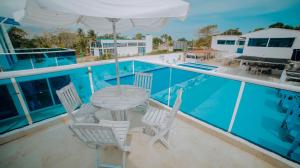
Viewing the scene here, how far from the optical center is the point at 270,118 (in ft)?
6.53

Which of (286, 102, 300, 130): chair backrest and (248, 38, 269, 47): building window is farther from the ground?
(248, 38, 269, 47): building window

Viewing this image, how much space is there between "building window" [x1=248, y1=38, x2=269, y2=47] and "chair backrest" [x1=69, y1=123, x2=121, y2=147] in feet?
67.9

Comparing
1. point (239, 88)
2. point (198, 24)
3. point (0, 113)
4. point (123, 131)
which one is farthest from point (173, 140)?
point (198, 24)

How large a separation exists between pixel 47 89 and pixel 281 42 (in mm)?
21457

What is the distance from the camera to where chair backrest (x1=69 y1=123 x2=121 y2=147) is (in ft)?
3.96

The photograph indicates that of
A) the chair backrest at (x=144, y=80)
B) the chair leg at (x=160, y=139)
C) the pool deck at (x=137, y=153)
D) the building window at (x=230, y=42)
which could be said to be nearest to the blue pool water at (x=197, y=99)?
the pool deck at (x=137, y=153)

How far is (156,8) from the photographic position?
1396 millimetres

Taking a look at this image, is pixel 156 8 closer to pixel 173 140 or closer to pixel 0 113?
pixel 173 140

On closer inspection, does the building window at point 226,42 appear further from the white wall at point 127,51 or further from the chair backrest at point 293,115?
the chair backrest at point 293,115

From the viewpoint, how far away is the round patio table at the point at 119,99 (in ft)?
6.26

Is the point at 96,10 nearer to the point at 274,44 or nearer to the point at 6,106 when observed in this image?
the point at 6,106

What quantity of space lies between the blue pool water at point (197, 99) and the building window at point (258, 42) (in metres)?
18.6

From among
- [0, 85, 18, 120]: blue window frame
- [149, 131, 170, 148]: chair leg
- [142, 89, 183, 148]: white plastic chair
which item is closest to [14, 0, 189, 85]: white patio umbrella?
[142, 89, 183, 148]: white plastic chair

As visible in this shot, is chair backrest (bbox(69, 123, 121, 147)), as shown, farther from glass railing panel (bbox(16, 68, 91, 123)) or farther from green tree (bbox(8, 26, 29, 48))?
green tree (bbox(8, 26, 29, 48))
